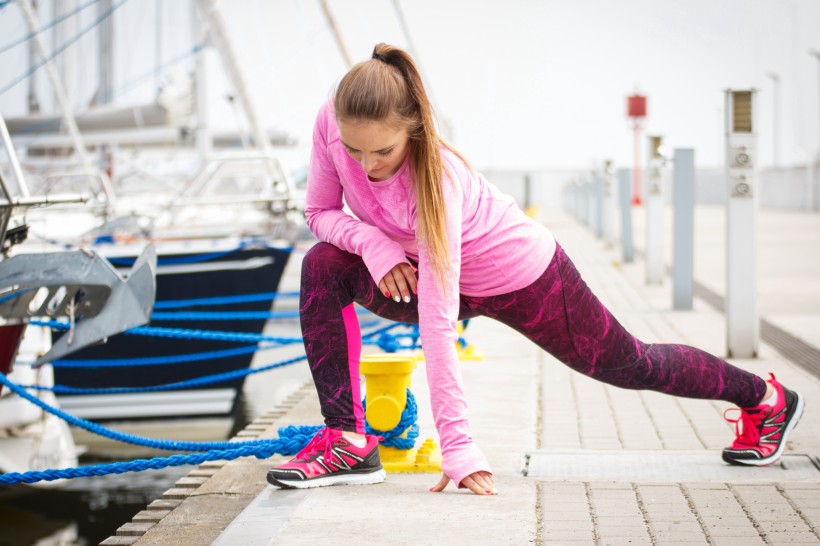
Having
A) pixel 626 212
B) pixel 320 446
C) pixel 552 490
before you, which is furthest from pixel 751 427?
pixel 626 212

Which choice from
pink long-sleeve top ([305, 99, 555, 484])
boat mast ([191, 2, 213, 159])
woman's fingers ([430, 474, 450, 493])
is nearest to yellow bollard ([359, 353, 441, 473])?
woman's fingers ([430, 474, 450, 493])

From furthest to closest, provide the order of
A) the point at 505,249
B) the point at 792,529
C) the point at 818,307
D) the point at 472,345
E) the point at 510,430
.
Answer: the point at 818,307, the point at 472,345, the point at 510,430, the point at 505,249, the point at 792,529

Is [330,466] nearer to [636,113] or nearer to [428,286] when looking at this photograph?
[428,286]

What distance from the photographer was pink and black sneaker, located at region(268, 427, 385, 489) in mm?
3602

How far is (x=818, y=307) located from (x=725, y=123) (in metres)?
3.38

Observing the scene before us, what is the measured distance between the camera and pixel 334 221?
136 inches

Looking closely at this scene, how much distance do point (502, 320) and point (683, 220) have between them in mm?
5767

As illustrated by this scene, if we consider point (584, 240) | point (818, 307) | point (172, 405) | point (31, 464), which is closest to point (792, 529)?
point (31, 464)

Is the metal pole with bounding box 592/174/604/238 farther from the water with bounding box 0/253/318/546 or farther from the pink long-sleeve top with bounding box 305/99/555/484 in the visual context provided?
the pink long-sleeve top with bounding box 305/99/555/484

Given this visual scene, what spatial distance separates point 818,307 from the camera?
9.37 meters

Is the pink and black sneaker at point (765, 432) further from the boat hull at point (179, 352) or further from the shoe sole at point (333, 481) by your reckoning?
the boat hull at point (179, 352)

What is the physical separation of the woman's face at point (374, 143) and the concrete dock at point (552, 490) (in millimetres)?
1041

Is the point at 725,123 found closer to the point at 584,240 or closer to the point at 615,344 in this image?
the point at 615,344

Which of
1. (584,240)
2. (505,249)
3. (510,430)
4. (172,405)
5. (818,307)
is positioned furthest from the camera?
(584,240)
